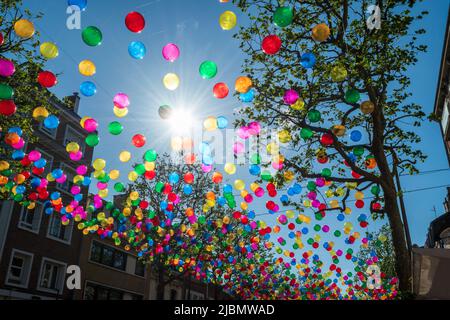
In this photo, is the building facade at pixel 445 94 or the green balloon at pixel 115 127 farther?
the building facade at pixel 445 94

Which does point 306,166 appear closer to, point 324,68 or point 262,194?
point 262,194

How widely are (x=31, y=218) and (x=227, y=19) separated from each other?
18371 mm

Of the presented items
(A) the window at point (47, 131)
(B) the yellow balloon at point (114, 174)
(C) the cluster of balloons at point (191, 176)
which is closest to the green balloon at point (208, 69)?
(C) the cluster of balloons at point (191, 176)

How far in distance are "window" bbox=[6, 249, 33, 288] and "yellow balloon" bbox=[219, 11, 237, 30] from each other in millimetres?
17365

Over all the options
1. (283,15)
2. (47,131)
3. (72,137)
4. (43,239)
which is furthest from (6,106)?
(72,137)

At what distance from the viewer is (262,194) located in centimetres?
1131

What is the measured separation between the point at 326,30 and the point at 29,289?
768 inches

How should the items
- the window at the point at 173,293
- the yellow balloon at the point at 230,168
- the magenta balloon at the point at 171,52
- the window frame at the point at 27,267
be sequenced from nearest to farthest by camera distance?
the magenta balloon at the point at 171,52 < the yellow balloon at the point at 230,168 < the window frame at the point at 27,267 < the window at the point at 173,293

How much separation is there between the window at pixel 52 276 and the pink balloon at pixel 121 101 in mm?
16555

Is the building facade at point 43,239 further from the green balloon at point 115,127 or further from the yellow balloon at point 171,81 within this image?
the yellow balloon at point 171,81

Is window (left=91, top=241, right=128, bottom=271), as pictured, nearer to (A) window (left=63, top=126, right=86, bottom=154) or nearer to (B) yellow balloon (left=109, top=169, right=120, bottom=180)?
(A) window (left=63, top=126, right=86, bottom=154)

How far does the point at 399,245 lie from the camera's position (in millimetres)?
10195

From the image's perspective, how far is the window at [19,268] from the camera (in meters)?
18.5
